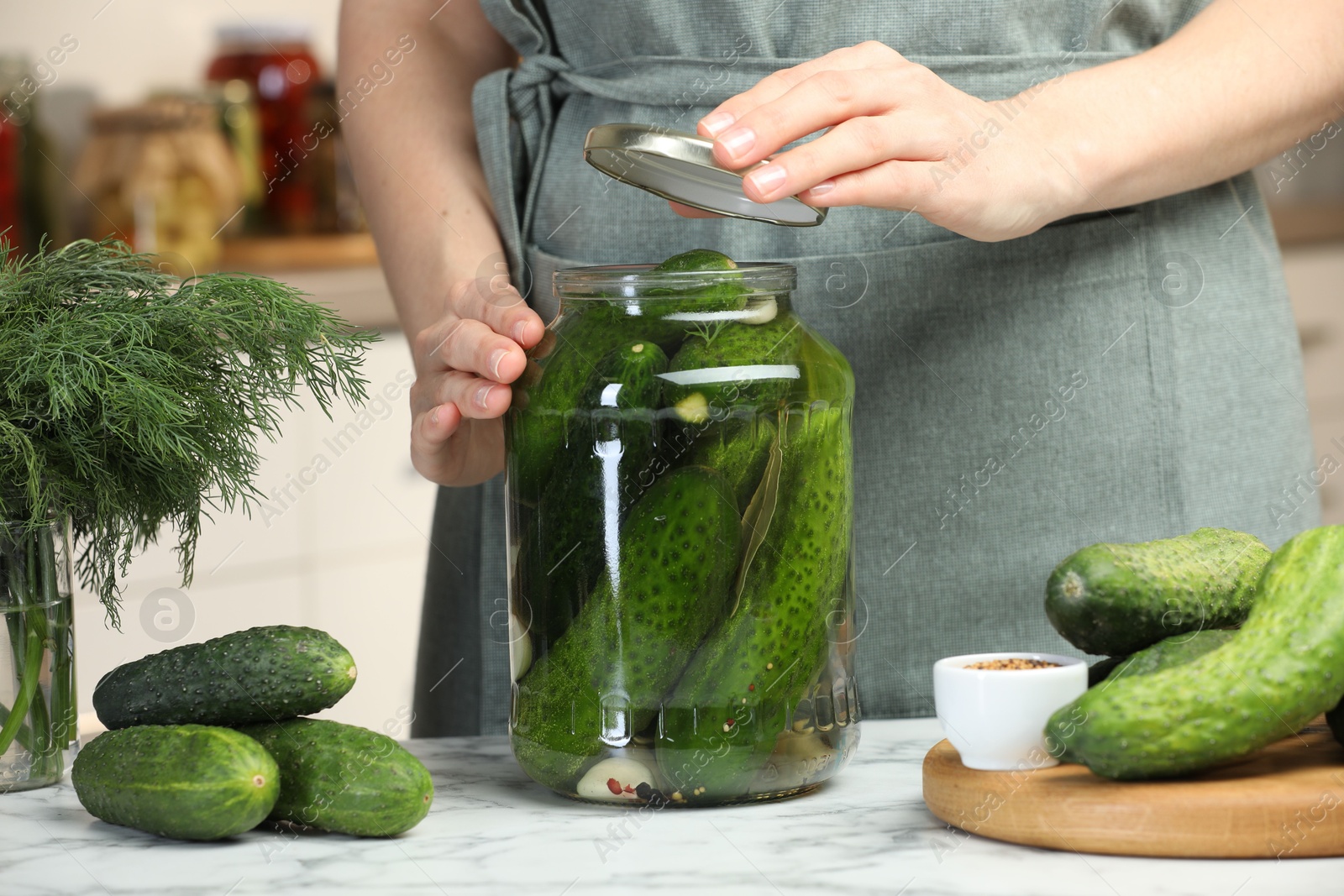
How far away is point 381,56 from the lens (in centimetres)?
103

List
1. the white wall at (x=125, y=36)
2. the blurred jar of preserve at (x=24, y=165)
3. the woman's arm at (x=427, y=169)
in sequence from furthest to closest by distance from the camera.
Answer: the white wall at (x=125, y=36) → the blurred jar of preserve at (x=24, y=165) → the woman's arm at (x=427, y=169)

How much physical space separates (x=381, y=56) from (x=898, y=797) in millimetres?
709

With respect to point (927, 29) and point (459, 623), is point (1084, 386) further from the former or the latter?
point (459, 623)

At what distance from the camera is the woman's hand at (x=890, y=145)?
23.9 inches

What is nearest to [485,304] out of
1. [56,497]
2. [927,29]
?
[56,497]

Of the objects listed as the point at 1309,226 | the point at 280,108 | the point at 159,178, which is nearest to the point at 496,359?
the point at 159,178

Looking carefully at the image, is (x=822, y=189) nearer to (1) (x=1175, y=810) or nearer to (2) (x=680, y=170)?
(2) (x=680, y=170)

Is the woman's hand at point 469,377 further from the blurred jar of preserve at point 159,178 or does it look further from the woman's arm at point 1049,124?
the blurred jar of preserve at point 159,178

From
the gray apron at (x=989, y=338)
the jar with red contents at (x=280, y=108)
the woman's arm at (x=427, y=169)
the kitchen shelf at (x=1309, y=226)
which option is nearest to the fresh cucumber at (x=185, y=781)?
the woman's arm at (x=427, y=169)

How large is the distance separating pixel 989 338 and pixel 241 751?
551 millimetres

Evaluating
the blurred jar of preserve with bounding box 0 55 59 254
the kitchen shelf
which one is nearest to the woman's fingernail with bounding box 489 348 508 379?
the blurred jar of preserve with bounding box 0 55 59 254

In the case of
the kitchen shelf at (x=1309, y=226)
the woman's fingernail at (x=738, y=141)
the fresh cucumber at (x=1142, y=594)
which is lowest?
the fresh cucumber at (x=1142, y=594)

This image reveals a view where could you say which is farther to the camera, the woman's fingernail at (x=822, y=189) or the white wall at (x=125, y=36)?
the white wall at (x=125, y=36)

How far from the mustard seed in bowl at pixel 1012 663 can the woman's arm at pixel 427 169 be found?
1.12 ft
